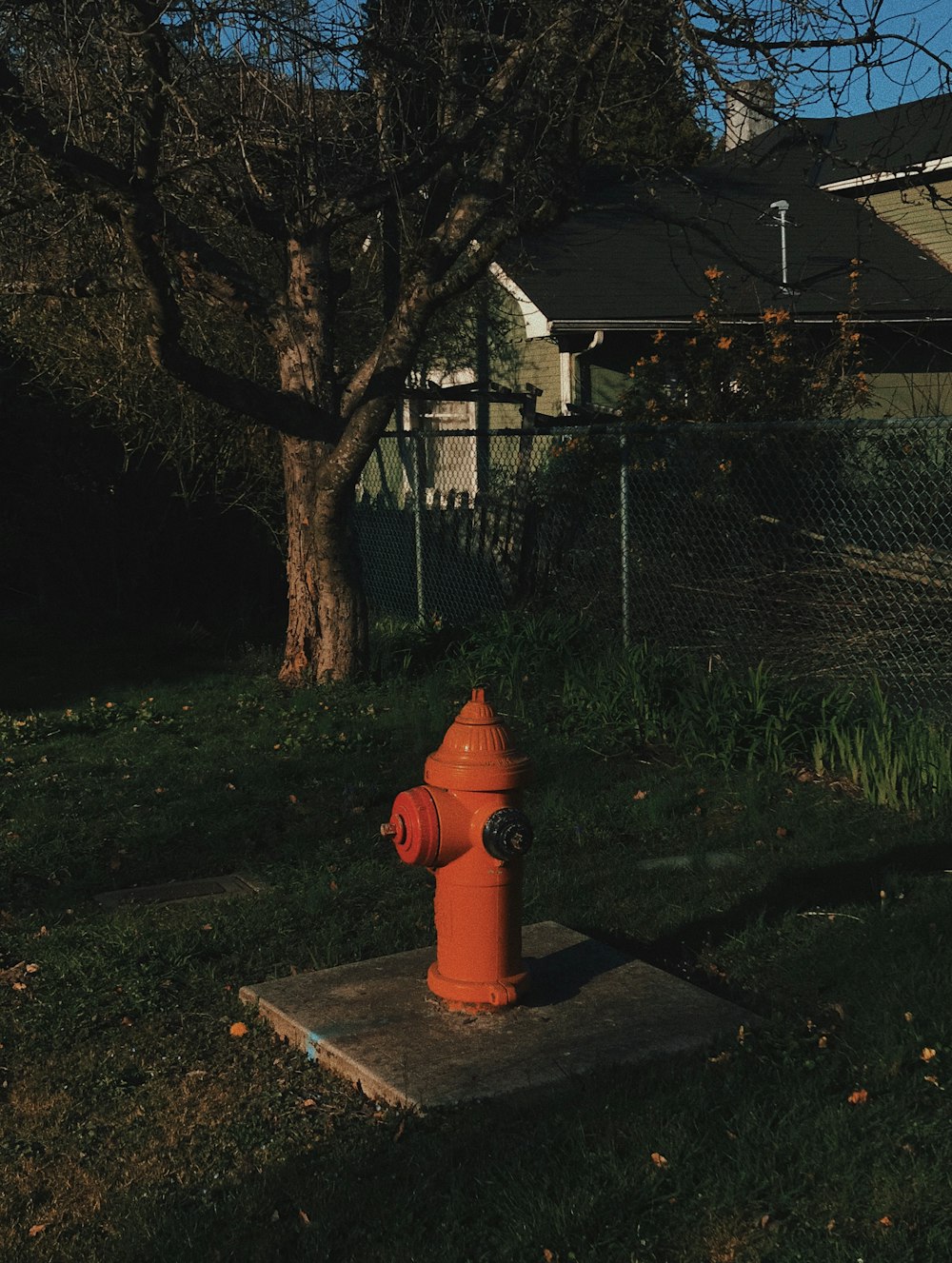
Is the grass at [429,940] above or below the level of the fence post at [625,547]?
below

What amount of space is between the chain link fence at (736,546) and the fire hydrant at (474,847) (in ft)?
11.0

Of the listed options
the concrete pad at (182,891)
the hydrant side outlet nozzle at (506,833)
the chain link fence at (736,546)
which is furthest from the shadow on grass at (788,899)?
the chain link fence at (736,546)

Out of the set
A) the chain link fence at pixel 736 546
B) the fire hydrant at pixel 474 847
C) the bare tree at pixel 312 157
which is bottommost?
the fire hydrant at pixel 474 847

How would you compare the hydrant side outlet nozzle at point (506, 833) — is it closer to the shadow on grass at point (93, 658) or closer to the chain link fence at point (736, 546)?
the chain link fence at point (736, 546)

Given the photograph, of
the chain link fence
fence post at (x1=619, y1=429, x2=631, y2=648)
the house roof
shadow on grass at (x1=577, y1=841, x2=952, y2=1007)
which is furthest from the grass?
the house roof

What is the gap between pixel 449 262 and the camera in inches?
323

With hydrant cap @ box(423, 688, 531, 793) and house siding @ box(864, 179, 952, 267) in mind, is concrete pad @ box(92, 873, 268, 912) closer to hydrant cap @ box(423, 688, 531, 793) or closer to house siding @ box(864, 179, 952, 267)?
hydrant cap @ box(423, 688, 531, 793)

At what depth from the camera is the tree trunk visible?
9039 millimetres

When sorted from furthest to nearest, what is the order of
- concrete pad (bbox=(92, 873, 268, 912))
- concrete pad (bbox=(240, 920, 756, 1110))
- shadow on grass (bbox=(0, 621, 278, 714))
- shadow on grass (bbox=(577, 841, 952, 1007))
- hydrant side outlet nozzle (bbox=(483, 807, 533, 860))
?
1. shadow on grass (bbox=(0, 621, 278, 714))
2. concrete pad (bbox=(92, 873, 268, 912))
3. shadow on grass (bbox=(577, 841, 952, 1007))
4. hydrant side outlet nozzle (bbox=(483, 807, 533, 860))
5. concrete pad (bbox=(240, 920, 756, 1110))

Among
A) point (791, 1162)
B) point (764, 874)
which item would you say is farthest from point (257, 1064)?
point (764, 874)

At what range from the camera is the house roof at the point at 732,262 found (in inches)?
564

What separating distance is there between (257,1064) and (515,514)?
285 inches

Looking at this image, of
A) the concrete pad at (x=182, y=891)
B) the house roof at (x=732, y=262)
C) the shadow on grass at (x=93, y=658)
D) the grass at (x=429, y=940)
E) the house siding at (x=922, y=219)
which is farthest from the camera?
the house siding at (x=922, y=219)

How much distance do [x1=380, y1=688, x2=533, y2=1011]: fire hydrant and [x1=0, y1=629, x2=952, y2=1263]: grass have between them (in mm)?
548
